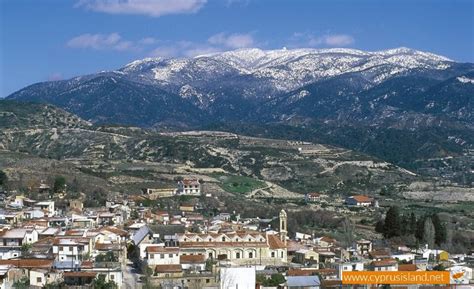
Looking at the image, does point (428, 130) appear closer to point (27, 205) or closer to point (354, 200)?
point (354, 200)

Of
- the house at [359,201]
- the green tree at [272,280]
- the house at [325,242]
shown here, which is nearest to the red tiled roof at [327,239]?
the house at [325,242]

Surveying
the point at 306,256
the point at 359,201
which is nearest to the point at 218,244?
the point at 306,256

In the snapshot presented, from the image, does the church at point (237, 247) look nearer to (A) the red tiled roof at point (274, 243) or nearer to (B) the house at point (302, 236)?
(A) the red tiled roof at point (274, 243)

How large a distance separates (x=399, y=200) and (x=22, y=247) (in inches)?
2174

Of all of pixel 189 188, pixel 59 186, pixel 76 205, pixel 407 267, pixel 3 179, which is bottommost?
pixel 407 267

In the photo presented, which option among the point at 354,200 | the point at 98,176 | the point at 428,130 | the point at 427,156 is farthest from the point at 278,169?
the point at 428,130

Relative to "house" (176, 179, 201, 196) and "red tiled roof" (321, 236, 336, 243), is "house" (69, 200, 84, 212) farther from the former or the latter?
"red tiled roof" (321, 236, 336, 243)

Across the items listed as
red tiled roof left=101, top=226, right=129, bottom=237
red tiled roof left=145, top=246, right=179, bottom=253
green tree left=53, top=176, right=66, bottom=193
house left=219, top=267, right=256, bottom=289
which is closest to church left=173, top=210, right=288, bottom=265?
red tiled roof left=145, top=246, right=179, bottom=253

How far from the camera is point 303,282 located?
107 feet

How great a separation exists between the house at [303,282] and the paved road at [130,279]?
578 cm

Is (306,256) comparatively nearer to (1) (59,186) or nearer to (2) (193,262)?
(2) (193,262)

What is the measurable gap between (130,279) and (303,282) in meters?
6.91

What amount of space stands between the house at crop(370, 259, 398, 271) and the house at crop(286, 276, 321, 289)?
5.18m

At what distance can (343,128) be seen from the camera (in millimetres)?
188250
